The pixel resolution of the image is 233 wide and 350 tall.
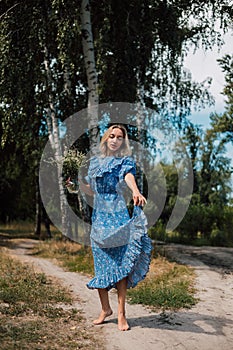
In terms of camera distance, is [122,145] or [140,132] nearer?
[122,145]

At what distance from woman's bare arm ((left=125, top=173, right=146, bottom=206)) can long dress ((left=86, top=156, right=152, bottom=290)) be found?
3.0 inches

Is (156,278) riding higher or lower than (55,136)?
lower

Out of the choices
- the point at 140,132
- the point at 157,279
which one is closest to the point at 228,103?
the point at 140,132

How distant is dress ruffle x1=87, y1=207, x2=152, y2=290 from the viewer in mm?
4617

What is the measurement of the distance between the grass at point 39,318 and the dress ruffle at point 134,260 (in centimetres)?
51

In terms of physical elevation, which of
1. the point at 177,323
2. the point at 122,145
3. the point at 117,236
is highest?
the point at 122,145

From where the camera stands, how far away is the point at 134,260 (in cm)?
461

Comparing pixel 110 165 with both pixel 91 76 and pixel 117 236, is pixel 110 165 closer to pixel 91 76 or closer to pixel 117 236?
pixel 117 236

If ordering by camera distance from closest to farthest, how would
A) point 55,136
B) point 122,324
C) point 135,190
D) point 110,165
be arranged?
1. point 135,190
2. point 122,324
3. point 110,165
4. point 55,136

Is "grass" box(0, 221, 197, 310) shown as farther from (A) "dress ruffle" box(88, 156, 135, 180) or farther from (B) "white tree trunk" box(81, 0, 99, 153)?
(B) "white tree trunk" box(81, 0, 99, 153)

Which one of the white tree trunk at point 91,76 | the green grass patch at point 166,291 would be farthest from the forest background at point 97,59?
the green grass patch at point 166,291

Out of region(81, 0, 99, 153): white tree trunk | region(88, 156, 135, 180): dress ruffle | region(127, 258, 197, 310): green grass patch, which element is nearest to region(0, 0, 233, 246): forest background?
region(81, 0, 99, 153): white tree trunk

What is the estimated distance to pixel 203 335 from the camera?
4.44 metres

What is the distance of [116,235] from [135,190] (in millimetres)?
519
